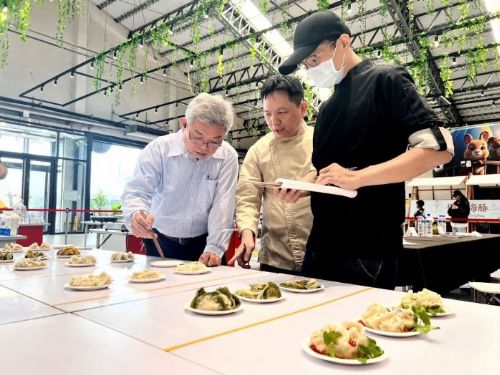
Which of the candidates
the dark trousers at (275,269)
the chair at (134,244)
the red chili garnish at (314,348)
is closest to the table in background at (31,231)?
the chair at (134,244)

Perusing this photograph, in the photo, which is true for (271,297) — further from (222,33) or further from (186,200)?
(222,33)

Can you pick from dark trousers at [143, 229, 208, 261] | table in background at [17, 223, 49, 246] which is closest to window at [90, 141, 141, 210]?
table in background at [17, 223, 49, 246]

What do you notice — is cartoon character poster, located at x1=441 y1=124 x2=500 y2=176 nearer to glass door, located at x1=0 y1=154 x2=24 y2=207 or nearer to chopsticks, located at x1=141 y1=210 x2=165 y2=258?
chopsticks, located at x1=141 y1=210 x2=165 y2=258

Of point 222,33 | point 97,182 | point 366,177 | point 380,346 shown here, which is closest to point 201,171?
point 366,177

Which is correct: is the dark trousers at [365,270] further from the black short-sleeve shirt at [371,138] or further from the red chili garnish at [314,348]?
the red chili garnish at [314,348]

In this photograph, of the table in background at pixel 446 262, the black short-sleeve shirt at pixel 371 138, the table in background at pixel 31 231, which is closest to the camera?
the black short-sleeve shirt at pixel 371 138

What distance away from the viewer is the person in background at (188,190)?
2059mm

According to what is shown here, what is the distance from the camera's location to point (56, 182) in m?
12.2

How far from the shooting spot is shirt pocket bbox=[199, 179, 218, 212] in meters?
2.15

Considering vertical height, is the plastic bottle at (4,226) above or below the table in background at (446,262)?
above

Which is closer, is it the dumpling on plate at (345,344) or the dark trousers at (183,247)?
the dumpling on plate at (345,344)

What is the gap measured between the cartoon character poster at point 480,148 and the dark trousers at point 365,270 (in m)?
11.1

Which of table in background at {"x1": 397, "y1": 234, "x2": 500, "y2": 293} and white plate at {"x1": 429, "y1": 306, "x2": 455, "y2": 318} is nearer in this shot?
white plate at {"x1": 429, "y1": 306, "x2": 455, "y2": 318}

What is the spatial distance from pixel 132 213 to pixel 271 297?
1005 mm
